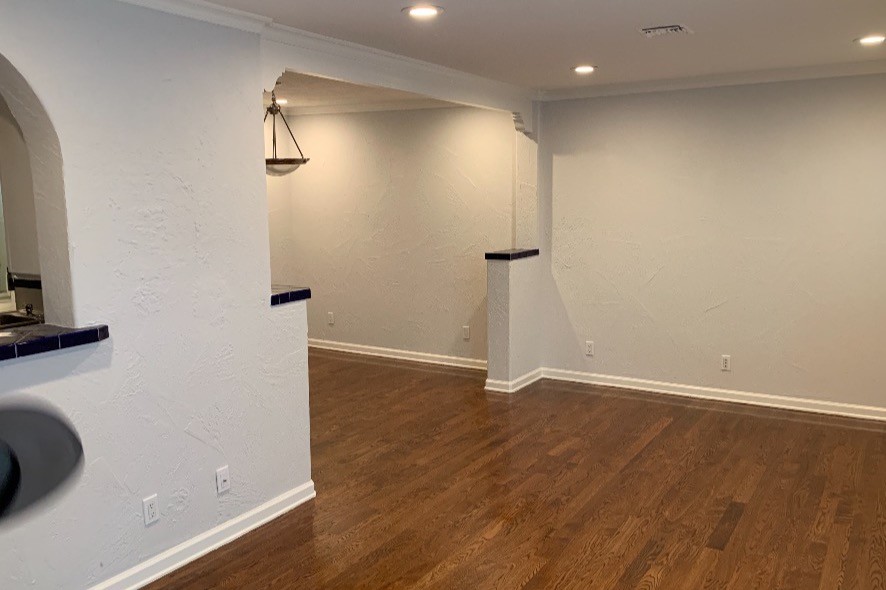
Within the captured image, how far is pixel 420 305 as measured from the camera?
22.2 feet

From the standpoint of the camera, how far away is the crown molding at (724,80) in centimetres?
483

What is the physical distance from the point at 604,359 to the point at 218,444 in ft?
11.3

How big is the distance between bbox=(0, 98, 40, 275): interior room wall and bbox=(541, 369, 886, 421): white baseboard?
12.9 ft

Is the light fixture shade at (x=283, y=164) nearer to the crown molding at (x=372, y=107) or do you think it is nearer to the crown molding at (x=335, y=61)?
the crown molding at (x=335, y=61)

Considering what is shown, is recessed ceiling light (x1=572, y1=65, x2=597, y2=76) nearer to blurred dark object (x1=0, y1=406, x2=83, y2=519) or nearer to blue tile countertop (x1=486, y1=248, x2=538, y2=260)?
blue tile countertop (x1=486, y1=248, x2=538, y2=260)

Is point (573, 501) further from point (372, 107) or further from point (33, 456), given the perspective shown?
point (372, 107)

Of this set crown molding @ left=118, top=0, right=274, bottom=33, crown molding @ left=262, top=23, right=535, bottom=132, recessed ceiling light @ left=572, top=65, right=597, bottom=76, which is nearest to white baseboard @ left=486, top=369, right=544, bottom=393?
crown molding @ left=262, top=23, right=535, bottom=132

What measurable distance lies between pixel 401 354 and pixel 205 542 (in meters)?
3.74

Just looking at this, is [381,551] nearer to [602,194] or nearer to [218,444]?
[218,444]

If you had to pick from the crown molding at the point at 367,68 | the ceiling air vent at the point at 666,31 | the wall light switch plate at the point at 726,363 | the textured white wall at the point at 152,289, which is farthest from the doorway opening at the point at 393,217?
the textured white wall at the point at 152,289

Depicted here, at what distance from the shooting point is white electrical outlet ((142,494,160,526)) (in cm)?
302

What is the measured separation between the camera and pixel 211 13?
312 cm

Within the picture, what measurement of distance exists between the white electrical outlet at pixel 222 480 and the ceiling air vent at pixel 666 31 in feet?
8.87

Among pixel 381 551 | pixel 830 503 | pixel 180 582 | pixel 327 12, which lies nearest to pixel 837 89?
pixel 830 503
